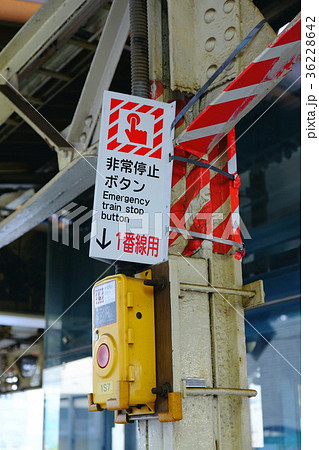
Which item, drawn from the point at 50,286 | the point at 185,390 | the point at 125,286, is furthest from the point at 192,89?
the point at 50,286

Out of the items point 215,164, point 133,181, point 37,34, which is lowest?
point 133,181

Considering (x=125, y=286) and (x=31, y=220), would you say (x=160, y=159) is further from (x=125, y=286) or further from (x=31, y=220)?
(x=31, y=220)

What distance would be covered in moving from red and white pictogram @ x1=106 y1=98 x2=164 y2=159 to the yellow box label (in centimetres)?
111

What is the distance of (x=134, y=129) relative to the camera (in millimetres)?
3248

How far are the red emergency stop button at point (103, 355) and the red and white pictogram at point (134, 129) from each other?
0.96 metres

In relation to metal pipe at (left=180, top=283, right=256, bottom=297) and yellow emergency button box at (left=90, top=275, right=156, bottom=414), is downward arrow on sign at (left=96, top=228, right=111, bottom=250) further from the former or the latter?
metal pipe at (left=180, top=283, right=256, bottom=297)

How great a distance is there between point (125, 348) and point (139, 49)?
1.66m

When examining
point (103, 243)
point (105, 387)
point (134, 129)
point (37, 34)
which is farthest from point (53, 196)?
point (105, 387)

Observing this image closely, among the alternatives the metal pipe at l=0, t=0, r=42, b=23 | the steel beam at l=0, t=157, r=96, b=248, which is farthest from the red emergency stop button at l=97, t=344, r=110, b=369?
the metal pipe at l=0, t=0, r=42, b=23

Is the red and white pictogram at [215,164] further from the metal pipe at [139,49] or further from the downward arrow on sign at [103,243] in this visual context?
the downward arrow on sign at [103,243]

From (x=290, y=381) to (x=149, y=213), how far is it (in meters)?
3.96

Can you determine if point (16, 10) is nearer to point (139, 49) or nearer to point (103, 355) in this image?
point (139, 49)

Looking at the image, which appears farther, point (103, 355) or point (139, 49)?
point (139, 49)

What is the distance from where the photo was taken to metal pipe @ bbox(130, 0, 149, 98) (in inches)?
137
